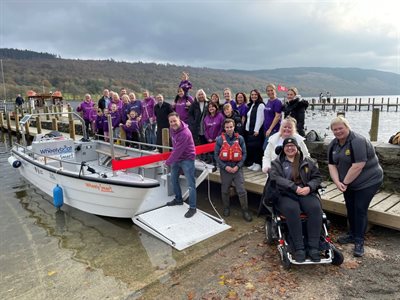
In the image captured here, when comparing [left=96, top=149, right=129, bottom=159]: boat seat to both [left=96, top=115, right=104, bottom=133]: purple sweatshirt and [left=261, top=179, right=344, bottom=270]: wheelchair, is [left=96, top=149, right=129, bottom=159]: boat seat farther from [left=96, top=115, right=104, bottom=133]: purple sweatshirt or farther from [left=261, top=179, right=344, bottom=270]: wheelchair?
[left=261, top=179, right=344, bottom=270]: wheelchair

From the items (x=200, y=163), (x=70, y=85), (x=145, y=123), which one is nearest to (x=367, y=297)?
(x=200, y=163)

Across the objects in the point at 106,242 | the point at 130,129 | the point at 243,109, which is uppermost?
the point at 243,109

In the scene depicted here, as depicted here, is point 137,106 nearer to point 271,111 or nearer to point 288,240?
point 271,111

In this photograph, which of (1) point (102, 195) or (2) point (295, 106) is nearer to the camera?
(1) point (102, 195)

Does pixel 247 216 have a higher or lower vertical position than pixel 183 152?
lower

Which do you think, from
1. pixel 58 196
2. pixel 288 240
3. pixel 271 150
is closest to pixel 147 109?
pixel 58 196

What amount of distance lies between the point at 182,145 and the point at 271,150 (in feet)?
4.98

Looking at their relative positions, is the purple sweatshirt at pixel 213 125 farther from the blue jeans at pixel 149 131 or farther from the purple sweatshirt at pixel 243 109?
the blue jeans at pixel 149 131

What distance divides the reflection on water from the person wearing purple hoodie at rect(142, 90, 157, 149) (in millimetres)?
3040

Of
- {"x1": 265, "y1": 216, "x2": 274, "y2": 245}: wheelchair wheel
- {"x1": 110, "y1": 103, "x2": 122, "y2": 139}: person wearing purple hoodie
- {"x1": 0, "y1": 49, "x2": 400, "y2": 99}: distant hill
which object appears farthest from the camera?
{"x1": 0, "y1": 49, "x2": 400, "y2": 99}: distant hill

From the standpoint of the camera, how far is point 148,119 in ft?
28.4

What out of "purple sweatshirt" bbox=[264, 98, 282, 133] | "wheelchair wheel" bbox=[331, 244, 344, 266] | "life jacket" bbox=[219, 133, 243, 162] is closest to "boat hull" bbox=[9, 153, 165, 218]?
"life jacket" bbox=[219, 133, 243, 162]

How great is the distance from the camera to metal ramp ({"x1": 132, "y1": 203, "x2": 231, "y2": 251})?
4.76m

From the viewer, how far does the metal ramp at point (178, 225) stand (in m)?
4.76
